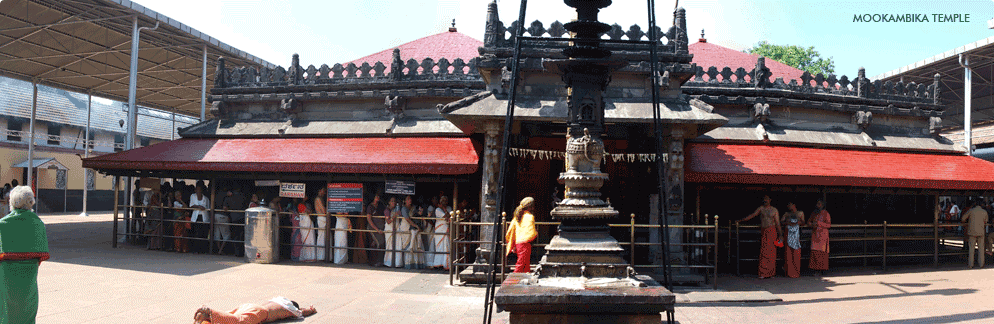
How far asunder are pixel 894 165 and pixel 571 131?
11.8 m

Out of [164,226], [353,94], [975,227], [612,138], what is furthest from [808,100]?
[164,226]

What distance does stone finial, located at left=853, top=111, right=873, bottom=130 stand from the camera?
47.3ft

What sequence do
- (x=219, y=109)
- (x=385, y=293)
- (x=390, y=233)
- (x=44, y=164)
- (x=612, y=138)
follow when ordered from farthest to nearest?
1. (x=44, y=164)
2. (x=219, y=109)
3. (x=390, y=233)
4. (x=612, y=138)
5. (x=385, y=293)

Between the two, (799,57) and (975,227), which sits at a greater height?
(799,57)

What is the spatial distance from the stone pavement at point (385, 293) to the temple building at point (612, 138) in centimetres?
185

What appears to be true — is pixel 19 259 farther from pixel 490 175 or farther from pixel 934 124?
pixel 934 124

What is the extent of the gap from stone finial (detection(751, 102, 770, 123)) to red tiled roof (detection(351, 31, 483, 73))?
8812mm

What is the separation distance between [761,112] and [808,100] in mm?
1696

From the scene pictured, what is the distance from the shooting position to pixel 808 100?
14.7 m

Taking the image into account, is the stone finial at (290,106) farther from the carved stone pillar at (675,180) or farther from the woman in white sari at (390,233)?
the carved stone pillar at (675,180)

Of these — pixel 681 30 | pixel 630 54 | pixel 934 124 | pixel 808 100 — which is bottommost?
pixel 934 124

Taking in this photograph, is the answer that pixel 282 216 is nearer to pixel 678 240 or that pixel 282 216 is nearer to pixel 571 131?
pixel 678 240

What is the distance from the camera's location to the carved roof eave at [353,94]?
47.0ft

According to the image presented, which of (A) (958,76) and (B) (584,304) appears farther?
(A) (958,76)
